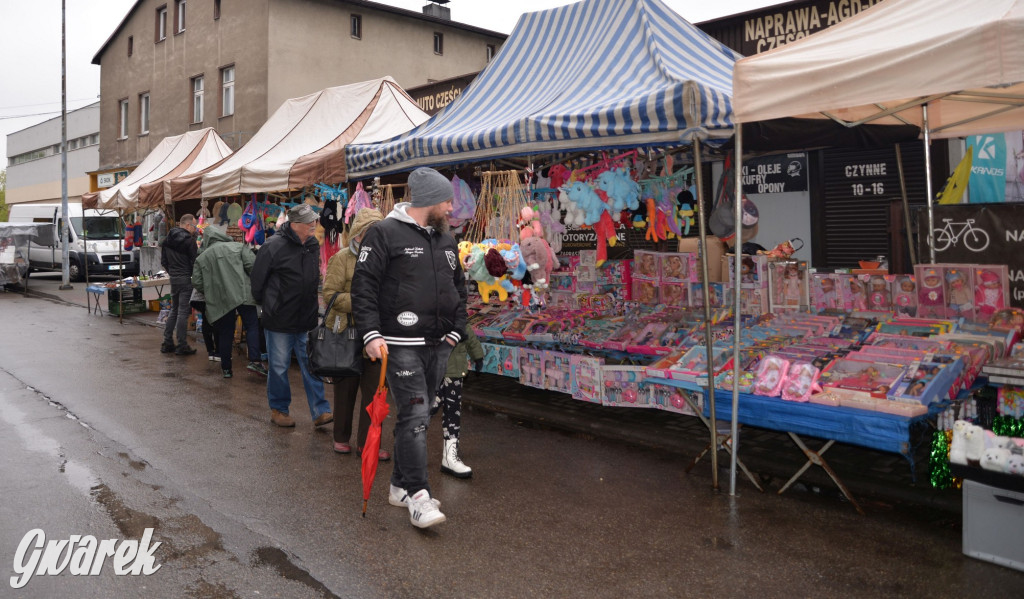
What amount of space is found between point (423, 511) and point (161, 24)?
29002 millimetres

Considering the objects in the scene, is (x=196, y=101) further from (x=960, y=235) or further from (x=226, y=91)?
(x=960, y=235)

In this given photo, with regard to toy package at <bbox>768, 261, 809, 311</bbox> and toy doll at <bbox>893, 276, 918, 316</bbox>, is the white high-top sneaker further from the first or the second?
toy doll at <bbox>893, 276, 918, 316</bbox>

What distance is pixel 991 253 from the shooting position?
19.4 feet

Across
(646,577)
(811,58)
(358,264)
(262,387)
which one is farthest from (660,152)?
(262,387)

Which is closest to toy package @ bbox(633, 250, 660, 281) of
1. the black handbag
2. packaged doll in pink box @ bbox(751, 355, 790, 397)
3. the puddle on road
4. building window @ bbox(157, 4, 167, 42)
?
packaged doll in pink box @ bbox(751, 355, 790, 397)

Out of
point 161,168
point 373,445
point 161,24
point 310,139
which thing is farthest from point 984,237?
point 161,24

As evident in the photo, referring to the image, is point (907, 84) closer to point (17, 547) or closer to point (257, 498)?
point (257, 498)

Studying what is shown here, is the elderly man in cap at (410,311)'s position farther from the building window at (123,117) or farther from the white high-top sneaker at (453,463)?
the building window at (123,117)

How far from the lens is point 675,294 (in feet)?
22.8

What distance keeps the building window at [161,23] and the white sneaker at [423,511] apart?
92.2ft

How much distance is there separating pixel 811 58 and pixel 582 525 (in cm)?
293

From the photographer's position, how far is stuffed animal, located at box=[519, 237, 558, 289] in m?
6.50

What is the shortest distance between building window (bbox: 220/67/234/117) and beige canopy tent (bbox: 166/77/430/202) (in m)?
12.1

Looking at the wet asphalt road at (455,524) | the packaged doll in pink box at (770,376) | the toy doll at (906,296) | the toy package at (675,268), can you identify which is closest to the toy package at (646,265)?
the toy package at (675,268)
